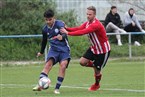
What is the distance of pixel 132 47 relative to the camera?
26781 mm

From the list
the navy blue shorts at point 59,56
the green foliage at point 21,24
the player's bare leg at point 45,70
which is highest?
the navy blue shorts at point 59,56

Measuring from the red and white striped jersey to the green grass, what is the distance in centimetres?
100

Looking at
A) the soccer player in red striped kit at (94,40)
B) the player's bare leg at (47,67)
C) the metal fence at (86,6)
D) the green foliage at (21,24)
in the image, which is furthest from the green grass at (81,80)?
the metal fence at (86,6)

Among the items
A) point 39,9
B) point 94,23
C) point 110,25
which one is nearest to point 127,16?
point 110,25

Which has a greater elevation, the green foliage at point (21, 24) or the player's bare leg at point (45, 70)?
the player's bare leg at point (45, 70)

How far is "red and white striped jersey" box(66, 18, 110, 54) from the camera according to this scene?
14.6 m

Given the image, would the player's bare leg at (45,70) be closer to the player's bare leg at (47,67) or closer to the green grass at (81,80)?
the player's bare leg at (47,67)

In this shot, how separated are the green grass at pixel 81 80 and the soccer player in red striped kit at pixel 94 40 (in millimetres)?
646

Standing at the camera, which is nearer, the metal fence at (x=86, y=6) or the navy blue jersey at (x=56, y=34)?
the navy blue jersey at (x=56, y=34)

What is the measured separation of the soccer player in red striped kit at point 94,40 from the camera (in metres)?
14.7

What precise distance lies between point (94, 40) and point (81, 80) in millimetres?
3362

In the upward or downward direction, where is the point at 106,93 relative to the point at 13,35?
upward

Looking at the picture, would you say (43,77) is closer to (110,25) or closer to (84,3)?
(110,25)

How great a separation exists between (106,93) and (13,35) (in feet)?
42.1
